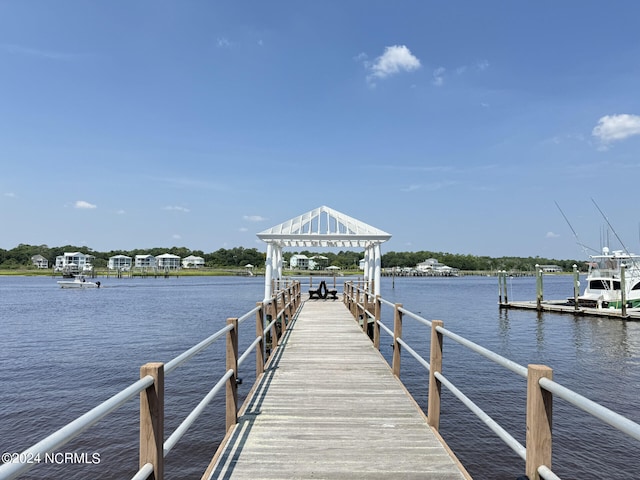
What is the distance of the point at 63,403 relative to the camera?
34.4ft

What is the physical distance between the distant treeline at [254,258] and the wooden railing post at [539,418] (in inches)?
4390

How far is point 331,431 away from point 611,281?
3134 centimetres

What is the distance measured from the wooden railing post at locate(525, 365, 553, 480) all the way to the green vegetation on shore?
111499 millimetres

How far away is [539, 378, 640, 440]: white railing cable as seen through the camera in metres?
1.66

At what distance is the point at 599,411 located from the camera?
1855 mm

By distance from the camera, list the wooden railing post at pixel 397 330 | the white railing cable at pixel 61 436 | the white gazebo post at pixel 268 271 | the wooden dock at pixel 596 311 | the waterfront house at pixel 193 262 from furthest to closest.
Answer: the waterfront house at pixel 193 262 → the wooden dock at pixel 596 311 → the white gazebo post at pixel 268 271 → the wooden railing post at pixel 397 330 → the white railing cable at pixel 61 436

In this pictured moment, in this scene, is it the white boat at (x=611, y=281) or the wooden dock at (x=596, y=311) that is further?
the white boat at (x=611, y=281)

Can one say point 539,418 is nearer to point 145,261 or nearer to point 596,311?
point 596,311

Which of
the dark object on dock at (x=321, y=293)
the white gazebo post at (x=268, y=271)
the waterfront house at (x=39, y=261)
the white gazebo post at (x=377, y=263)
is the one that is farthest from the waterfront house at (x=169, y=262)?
the white gazebo post at (x=377, y=263)

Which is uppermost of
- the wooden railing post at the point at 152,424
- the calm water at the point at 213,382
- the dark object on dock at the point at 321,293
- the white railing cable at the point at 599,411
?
the white railing cable at the point at 599,411

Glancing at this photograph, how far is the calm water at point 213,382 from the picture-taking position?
298 inches

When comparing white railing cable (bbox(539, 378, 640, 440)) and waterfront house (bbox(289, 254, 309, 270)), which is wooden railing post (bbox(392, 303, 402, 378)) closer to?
white railing cable (bbox(539, 378, 640, 440))

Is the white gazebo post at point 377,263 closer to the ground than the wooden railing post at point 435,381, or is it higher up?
higher up

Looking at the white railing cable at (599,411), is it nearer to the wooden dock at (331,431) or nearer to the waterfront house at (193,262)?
the wooden dock at (331,431)
